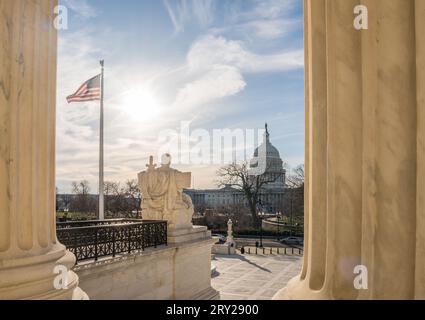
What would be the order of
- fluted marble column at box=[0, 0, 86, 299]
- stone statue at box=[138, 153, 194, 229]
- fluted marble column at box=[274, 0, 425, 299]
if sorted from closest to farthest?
fluted marble column at box=[274, 0, 425, 299] < fluted marble column at box=[0, 0, 86, 299] < stone statue at box=[138, 153, 194, 229]

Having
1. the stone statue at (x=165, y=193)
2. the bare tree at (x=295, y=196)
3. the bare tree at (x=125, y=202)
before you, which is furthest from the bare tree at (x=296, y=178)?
the stone statue at (x=165, y=193)

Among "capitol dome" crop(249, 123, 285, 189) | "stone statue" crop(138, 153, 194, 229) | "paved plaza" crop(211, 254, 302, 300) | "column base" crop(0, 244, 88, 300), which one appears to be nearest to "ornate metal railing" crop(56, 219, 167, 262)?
"stone statue" crop(138, 153, 194, 229)

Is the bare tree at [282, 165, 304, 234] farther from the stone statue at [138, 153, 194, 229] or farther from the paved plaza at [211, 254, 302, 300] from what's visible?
the stone statue at [138, 153, 194, 229]

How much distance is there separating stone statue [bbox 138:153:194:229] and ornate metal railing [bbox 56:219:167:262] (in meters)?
0.72

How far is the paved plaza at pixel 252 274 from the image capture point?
54.7ft

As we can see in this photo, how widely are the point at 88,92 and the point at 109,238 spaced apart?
31.2 ft

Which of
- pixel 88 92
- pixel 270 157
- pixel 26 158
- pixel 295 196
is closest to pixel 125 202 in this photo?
pixel 295 196

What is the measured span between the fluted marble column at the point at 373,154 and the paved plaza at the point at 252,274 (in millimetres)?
13652

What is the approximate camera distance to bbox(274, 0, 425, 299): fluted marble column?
7.37 feet

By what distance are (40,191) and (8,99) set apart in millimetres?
994

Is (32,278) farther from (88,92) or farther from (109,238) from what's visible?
(88,92)

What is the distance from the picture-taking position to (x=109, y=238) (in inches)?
382

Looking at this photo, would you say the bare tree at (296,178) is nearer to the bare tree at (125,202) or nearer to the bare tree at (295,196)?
the bare tree at (295,196)
